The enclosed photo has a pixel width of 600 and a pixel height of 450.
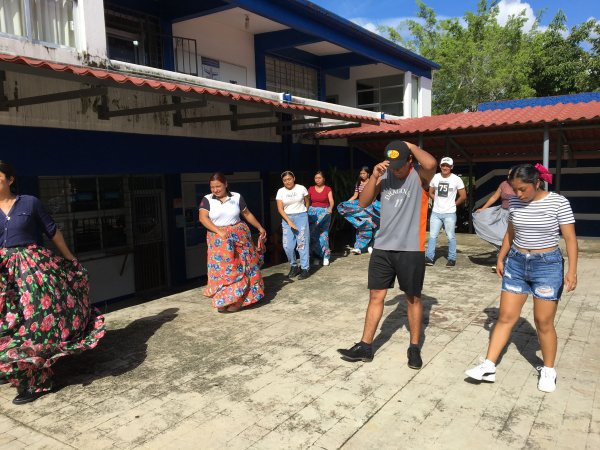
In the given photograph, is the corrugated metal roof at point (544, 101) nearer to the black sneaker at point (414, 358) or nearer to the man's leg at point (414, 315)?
the man's leg at point (414, 315)

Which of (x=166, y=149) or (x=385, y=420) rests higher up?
(x=166, y=149)

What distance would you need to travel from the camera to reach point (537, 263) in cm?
336

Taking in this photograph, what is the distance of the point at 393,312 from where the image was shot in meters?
5.36

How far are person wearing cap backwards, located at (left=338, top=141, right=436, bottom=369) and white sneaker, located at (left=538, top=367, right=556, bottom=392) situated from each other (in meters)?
0.87

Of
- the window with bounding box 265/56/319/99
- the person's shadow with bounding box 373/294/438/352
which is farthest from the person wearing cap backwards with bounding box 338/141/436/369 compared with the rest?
the window with bounding box 265/56/319/99

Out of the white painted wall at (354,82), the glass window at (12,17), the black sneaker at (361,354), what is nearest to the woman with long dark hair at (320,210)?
the black sneaker at (361,354)

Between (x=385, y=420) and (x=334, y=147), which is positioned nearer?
(x=385, y=420)

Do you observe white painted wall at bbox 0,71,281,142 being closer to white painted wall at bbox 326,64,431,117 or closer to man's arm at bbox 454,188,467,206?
man's arm at bbox 454,188,467,206

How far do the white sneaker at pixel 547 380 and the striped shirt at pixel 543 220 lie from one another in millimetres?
889

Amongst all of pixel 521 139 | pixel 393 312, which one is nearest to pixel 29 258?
pixel 393 312

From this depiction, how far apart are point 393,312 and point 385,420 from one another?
237 centimetres

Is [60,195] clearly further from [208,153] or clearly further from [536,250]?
[536,250]

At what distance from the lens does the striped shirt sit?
10.9ft

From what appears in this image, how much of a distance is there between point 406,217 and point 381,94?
12373mm
